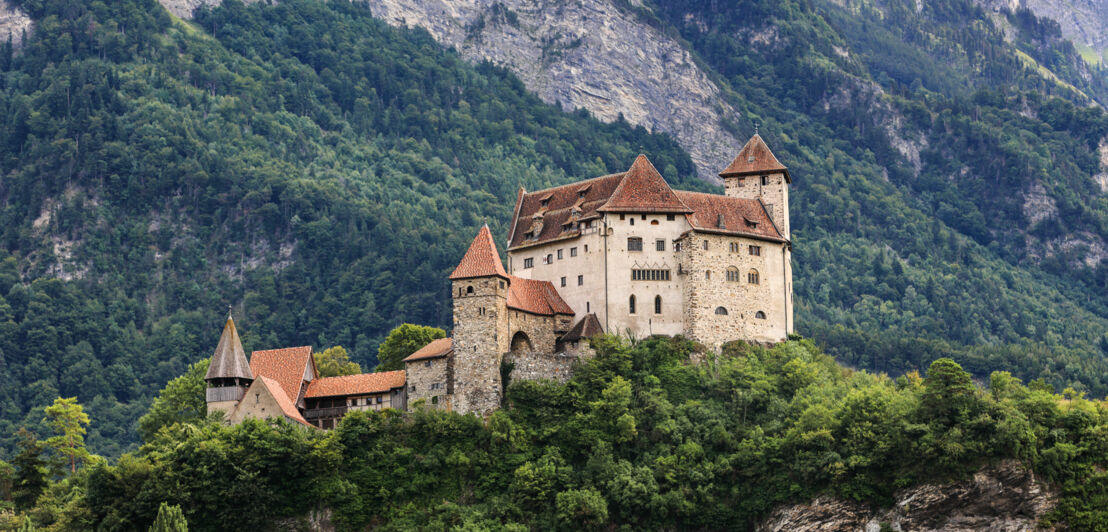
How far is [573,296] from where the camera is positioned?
99938 millimetres

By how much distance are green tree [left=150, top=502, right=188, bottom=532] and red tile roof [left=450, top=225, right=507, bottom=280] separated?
68.6 feet

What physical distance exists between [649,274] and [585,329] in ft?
19.4

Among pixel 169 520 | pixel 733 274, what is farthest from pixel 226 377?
pixel 733 274

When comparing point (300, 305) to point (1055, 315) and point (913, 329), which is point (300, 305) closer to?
point (913, 329)

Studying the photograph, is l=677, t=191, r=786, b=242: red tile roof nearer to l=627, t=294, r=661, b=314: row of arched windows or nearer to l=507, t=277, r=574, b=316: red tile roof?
l=627, t=294, r=661, b=314: row of arched windows

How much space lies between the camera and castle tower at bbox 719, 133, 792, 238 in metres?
107

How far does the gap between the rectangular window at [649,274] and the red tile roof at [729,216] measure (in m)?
3.64

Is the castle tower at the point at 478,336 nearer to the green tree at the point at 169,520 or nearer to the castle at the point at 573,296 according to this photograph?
the castle at the point at 573,296

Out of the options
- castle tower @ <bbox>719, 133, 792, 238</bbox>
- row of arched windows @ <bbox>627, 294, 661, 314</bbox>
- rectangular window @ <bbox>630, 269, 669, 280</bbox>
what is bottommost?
row of arched windows @ <bbox>627, 294, 661, 314</bbox>

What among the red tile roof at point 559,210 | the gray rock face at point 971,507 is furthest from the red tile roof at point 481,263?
the gray rock face at point 971,507

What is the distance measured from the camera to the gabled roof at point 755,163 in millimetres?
107988

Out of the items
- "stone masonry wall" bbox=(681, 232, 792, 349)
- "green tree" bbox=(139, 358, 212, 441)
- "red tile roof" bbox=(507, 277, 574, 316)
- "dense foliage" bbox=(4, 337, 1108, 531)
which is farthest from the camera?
"stone masonry wall" bbox=(681, 232, 792, 349)

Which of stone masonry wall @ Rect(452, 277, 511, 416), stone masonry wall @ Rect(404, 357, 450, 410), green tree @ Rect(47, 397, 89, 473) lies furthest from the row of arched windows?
green tree @ Rect(47, 397, 89, 473)

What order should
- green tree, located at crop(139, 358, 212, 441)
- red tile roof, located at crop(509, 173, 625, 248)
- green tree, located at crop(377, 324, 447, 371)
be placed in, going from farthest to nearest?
green tree, located at crop(377, 324, 447, 371), red tile roof, located at crop(509, 173, 625, 248), green tree, located at crop(139, 358, 212, 441)
